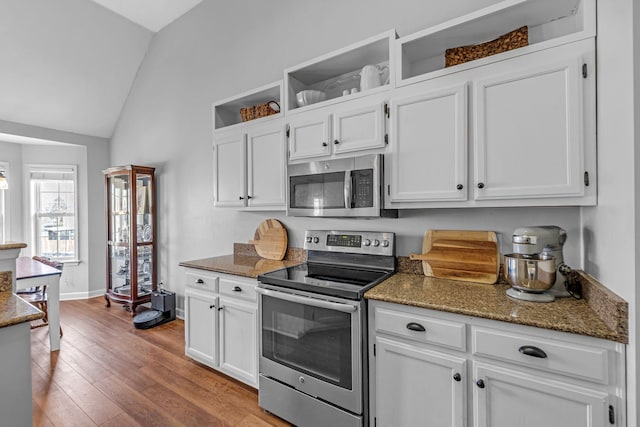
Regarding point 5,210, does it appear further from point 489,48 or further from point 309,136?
point 489,48

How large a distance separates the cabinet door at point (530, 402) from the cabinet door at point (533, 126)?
833 mm

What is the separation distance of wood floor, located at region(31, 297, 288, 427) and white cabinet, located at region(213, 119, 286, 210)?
1.46 meters

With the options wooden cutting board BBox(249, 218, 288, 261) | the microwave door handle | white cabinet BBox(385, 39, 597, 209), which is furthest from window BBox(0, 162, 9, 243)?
white cabinet BBox(385, 39, 597, 209)

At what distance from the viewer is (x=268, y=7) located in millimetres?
3045

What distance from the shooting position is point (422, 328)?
1.53 metres

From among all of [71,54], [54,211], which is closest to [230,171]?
[71,54]

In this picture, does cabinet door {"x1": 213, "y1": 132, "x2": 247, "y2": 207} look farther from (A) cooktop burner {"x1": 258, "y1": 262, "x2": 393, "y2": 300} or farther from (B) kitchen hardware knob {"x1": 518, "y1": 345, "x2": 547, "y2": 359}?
(B) kitchen hardware knob {"x1": 518, "y1": 345, "x2": 547, "y2": 359}

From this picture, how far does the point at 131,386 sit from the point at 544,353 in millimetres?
2749

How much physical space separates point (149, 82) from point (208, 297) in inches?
137

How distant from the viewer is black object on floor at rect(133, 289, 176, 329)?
3588 mm

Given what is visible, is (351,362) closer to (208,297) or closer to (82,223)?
(208,297)

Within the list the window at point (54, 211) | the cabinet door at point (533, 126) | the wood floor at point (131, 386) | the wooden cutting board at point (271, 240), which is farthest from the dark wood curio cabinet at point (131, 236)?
the cabinet door at point (533, 126)

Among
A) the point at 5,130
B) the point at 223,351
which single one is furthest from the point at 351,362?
the point at 5,130

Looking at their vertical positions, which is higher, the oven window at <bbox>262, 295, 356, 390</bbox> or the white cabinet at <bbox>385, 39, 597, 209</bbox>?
the white cabinet at <bbox>385, 39, 597, 209</bbox>
